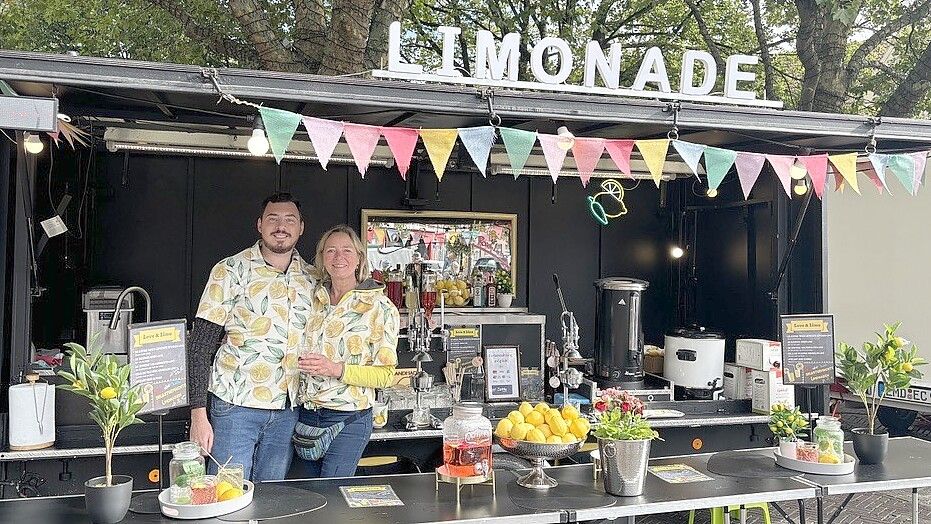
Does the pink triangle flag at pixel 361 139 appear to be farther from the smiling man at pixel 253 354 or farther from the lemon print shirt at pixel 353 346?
the lemon print shirt at pixel 353 346

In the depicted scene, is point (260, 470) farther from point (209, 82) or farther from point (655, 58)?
point (655, 58)

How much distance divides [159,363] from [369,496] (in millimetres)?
915

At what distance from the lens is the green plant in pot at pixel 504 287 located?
7.19m

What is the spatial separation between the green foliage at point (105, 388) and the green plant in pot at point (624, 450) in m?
1.65

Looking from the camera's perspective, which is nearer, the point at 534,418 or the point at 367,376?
the point at 534,418

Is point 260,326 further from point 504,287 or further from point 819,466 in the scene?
point 504,287

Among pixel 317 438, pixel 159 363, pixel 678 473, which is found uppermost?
pixel 159 363

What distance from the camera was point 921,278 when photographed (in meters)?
6.61

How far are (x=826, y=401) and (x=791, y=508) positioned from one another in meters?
0.91

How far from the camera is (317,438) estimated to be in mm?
3424

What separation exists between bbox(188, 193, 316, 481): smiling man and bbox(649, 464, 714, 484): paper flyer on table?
1.60 m

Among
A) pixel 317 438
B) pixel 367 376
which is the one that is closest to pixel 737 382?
pixel 367 376

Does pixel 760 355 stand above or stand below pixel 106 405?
below

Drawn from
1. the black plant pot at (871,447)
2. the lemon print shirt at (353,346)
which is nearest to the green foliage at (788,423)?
the black plant pot at (871,447)
